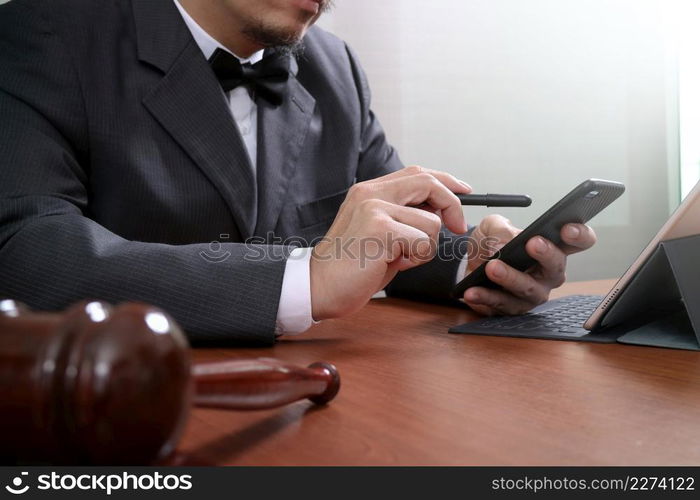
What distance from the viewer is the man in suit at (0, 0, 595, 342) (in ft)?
2.67

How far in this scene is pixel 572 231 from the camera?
0.96 meters

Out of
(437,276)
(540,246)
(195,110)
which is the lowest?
(437,276)

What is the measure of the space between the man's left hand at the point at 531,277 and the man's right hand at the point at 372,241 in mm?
161

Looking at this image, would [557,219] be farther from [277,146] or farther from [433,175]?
[277,146]

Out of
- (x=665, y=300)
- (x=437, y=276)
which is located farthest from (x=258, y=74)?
(x=665, y=300)

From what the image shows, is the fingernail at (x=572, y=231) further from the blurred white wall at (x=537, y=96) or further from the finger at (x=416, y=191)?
the blurred white wall at (x=537, y=96)

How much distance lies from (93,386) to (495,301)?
2.65 ft

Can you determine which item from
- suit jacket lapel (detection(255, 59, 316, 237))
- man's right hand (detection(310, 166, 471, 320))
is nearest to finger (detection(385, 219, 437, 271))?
man's right hand (detection(310, 166, 471, 320))

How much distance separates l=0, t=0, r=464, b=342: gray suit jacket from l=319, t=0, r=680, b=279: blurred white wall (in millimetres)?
719

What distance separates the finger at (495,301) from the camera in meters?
1.01

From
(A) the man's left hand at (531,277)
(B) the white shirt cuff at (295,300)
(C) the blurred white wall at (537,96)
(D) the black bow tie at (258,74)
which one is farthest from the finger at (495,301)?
(C) the blurred white wall at (537,96)

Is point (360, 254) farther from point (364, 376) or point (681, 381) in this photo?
point (681, 381)

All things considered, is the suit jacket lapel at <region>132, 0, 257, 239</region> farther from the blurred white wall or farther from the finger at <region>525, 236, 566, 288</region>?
the blurred white wall
